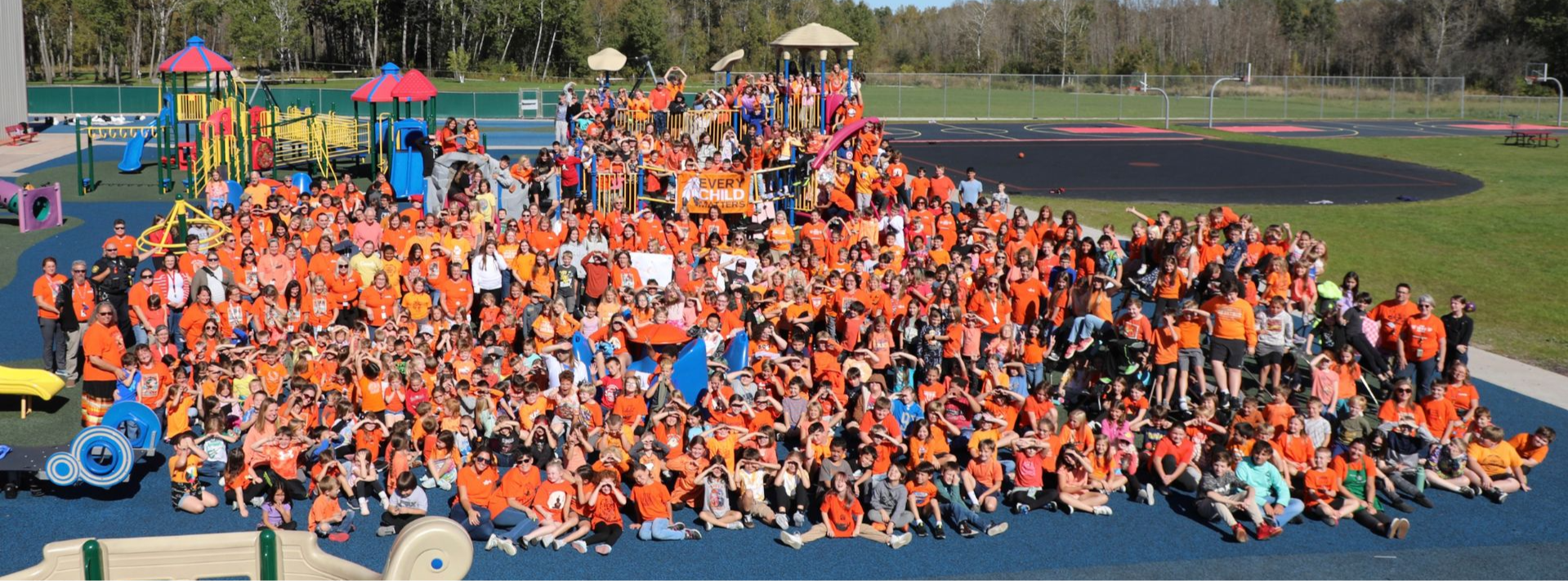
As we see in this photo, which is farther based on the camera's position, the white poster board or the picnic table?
the picnic table

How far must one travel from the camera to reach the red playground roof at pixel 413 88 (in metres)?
25.8

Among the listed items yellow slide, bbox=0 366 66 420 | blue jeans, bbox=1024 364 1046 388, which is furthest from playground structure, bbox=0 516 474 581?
blue jeans, bbox=1024 364 1046 388

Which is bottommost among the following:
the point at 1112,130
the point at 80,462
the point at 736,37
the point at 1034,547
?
the point at 1034,547

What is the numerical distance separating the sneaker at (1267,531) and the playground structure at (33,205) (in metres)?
21.1

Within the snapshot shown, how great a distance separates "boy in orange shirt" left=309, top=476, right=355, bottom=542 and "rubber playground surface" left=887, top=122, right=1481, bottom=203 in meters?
22.5

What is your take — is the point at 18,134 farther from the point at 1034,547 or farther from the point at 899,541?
the point at 1034,547

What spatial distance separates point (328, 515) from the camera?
9938 millimetres

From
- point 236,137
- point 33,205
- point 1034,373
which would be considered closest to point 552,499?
point 1034,373

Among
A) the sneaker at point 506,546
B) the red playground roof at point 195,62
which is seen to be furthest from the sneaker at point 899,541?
the red playground roof at point 195,62

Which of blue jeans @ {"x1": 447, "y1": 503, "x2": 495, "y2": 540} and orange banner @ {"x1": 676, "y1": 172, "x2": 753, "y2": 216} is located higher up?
orange banner @ {"x1": 676, "y1": 172, "x2": 753, "y2": 216}

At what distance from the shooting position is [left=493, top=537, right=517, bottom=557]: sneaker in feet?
31.9

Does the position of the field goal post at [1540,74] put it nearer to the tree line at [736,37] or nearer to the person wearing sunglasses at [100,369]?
the tree line at [736,37]

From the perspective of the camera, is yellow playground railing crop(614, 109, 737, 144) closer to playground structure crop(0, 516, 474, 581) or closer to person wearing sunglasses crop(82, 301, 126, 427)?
person wearing sunglasses crop(82, 301, 126, 427)

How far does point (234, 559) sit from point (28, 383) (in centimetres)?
965
